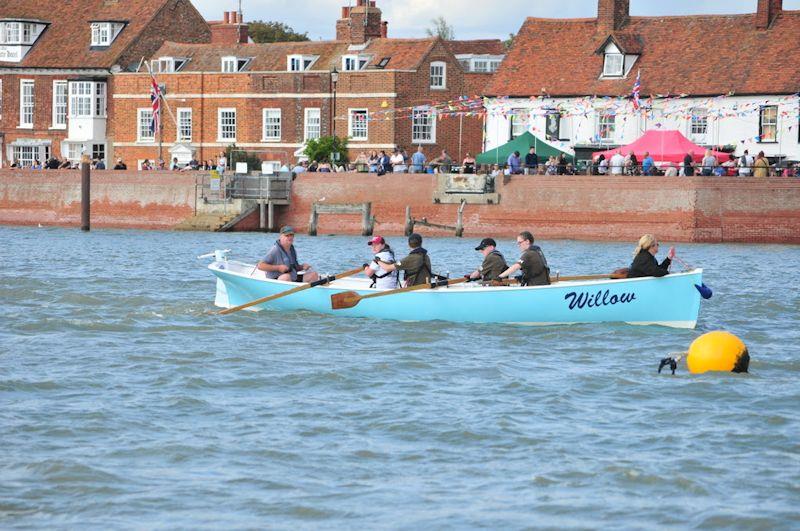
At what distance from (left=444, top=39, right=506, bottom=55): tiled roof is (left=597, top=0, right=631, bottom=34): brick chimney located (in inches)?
387

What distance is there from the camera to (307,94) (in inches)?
2324

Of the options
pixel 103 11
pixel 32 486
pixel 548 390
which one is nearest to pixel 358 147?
pixel 103 11

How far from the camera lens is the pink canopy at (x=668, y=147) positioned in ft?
153

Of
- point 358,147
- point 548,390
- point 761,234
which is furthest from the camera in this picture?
point 358,147

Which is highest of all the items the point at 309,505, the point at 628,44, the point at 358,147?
the point at 628,44

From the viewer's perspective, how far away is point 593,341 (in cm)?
2170

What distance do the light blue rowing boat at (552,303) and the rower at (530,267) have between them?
216 millimetres

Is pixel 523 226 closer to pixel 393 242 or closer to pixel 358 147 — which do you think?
pixel 393 242

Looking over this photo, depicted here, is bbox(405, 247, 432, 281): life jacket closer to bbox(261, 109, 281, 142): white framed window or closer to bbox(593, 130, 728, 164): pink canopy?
bbox(593, 130, 728, 164): pink canopy

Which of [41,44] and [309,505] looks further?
[41,44]

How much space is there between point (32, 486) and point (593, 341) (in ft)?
34.3

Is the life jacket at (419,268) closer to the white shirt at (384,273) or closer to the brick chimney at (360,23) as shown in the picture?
the white shirt at (384,273)

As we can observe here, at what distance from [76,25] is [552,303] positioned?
48.9 meters

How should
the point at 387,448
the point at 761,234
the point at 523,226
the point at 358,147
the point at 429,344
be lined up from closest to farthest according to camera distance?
1. the point at 387,448
2. the point at 429,344
3. the point at 761,234
4. the point at 523,226
5. the point at 358,147
